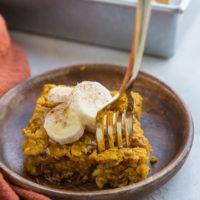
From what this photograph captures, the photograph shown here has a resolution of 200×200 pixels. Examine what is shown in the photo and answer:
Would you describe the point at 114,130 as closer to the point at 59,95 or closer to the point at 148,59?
the point at 59,95

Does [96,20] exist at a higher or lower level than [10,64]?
higher

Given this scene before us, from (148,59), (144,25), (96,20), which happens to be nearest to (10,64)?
(96,20)

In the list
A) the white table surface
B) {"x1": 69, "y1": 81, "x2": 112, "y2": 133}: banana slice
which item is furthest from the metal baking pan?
{"x1": 69, "y1": 81, "x2": 112, "y2": 133}: banana slice

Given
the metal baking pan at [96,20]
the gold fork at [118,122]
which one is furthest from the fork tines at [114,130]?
the metal baking pan at [96,20]

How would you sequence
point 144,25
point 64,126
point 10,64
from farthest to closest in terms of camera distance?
point 10,64, point 64,126, point 144,25

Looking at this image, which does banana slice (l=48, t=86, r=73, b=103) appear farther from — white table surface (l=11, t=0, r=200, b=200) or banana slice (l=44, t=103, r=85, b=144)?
white table surface (l=11, t=0, r=200, b=200)
